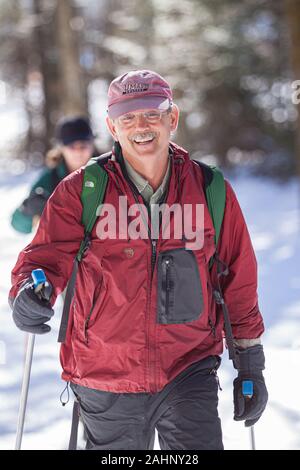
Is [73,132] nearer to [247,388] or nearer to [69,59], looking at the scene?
[247,388]

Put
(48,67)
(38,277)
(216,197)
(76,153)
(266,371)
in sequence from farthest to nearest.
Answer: (48,67), (266,371), (76,153), (216,197), (38,277)

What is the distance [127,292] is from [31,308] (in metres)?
0.39

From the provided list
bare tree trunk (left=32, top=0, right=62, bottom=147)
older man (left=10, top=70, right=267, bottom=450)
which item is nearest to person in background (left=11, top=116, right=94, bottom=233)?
older man (left=10, top=70, right=267, bottom=450)

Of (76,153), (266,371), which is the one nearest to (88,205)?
(76,153)

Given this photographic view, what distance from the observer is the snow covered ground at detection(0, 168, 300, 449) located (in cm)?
457

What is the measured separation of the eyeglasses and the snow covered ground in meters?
2.34

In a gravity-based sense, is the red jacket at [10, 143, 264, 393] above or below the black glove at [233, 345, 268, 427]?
above

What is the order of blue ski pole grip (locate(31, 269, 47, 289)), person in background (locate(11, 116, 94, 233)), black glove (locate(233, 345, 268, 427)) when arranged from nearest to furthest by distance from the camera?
blue ski pole grip (locate(31, 269, 47, 289)) → black glove (locate(233, 345, 268, 427)) → person in background (locate(11, 116, 94, 233))

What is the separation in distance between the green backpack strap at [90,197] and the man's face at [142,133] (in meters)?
0.17

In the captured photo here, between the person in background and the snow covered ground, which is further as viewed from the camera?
the person in background

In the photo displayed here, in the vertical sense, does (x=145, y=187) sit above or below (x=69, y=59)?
below

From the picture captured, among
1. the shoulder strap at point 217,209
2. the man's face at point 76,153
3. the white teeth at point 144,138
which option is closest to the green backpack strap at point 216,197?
the shoulder strap at point 217,209

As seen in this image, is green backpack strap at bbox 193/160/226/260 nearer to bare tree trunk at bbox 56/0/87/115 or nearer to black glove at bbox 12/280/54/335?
black glove at bbox 12/280/54/335

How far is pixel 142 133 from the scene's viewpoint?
112 inches
